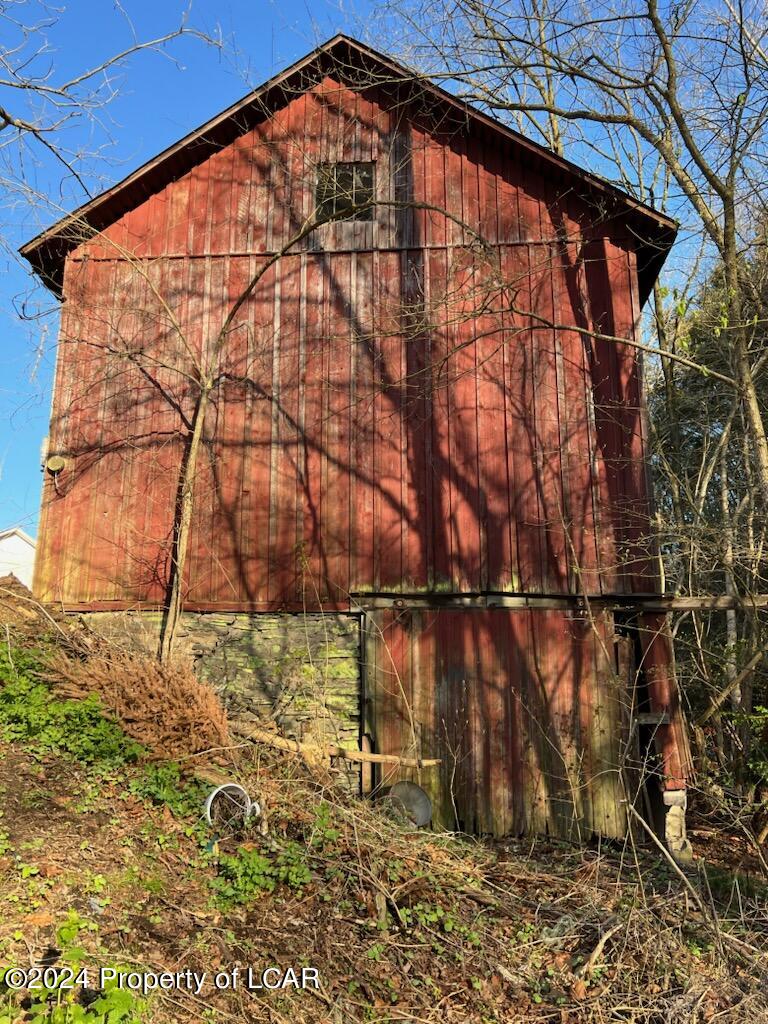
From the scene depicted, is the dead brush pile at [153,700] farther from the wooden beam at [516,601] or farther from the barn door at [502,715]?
the wooden beam at [516,601]

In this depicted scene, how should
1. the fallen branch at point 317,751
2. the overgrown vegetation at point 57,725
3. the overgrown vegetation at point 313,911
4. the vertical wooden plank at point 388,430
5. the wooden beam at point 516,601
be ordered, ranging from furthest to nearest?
A: the vertical wooden plank at point 388,430, the wooden beam at point 516,601, the fallen branch at point 317,751, the overgrown vegetation at point 57,725, the overgrown vegetation at point 313,911

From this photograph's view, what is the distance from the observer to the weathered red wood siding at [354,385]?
8.70 metres

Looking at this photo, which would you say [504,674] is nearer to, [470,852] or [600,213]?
[470,852]

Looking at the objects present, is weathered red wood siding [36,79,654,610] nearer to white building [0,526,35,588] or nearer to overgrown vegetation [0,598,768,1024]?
overgrown vegetation [0,598,768,1024]

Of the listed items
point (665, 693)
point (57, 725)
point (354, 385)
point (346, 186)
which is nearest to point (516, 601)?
point (665, 693)

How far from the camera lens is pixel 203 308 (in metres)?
9.68

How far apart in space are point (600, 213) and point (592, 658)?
5.32 meters

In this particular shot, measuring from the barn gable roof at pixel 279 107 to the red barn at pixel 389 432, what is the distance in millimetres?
37

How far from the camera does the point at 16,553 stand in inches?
1070

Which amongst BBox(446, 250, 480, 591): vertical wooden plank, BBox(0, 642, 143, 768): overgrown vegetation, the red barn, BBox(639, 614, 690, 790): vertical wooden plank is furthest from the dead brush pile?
BBox(639, 614, 690, 790): vertical wooden plank

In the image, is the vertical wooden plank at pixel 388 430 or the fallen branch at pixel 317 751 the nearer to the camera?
the fallen branch at pixel 317 751

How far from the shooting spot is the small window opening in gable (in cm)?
982

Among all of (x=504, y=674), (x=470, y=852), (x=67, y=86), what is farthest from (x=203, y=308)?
(x=470, y=852)

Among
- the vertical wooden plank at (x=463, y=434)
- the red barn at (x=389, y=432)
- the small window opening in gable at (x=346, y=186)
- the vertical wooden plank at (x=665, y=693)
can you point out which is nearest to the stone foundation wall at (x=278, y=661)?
the red barn at (x=389, y=432)
